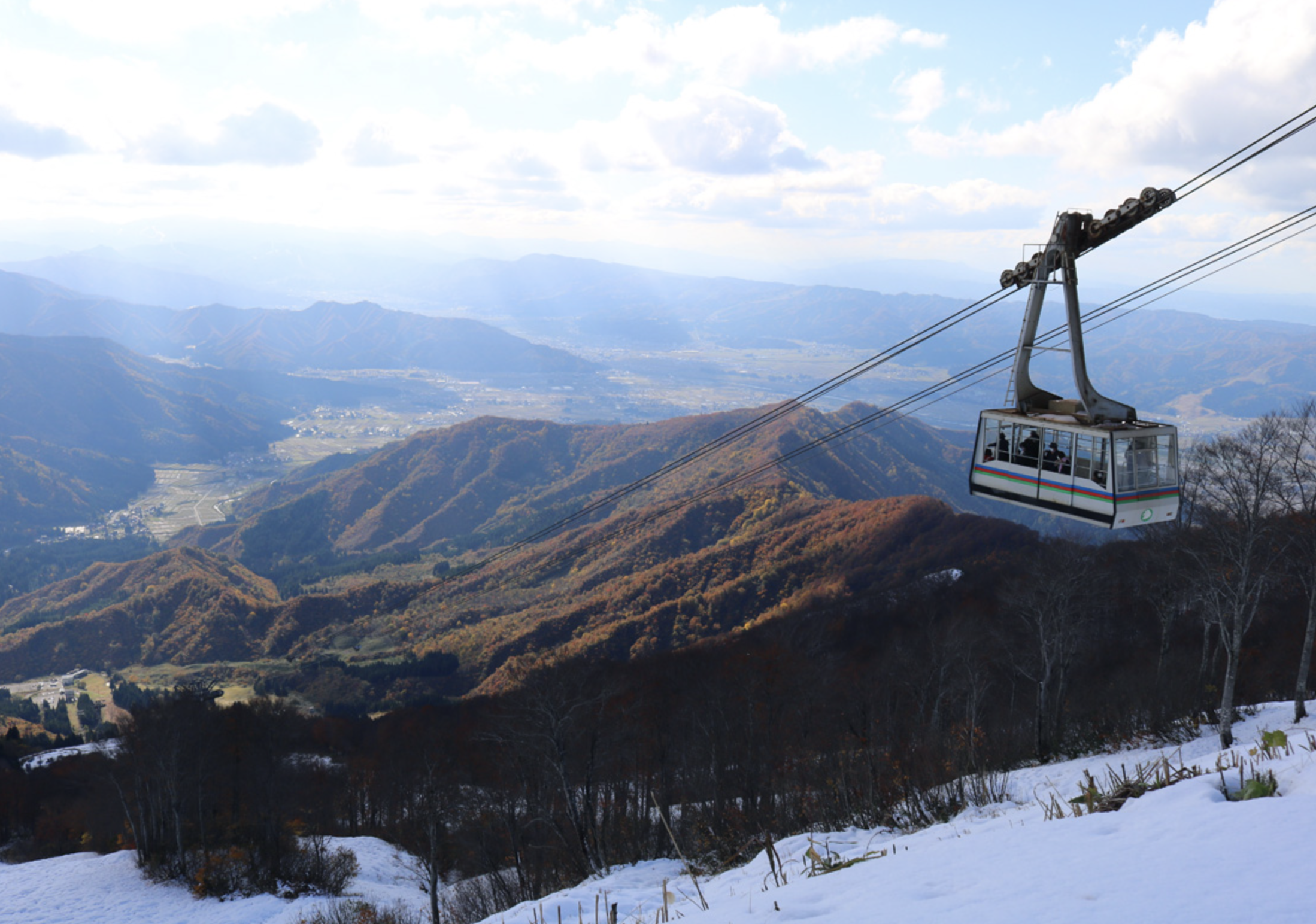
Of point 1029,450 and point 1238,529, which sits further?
point 1238,529

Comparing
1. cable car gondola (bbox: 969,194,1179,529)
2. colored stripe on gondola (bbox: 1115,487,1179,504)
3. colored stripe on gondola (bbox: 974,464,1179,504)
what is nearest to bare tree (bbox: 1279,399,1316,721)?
colored stripe on gondola (bbox: 1115,487,1179,504)

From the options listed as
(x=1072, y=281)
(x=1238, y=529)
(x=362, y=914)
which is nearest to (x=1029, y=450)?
(x=1072, y=281)

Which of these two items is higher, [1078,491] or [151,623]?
[1078,491]

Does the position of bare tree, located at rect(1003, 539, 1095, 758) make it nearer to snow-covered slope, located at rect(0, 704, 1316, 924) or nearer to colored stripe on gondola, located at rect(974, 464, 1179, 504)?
snow-covered slope, located at rect(0, 704, 1316, 924)

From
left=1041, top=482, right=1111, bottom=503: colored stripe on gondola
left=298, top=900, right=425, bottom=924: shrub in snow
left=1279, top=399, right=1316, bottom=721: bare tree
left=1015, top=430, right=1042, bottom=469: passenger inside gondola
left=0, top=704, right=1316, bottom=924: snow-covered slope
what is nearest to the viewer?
left=0, top=704, right=1316, bottom=924: snow-covered slope

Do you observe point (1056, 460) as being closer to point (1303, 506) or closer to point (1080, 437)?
point (1080, 437)

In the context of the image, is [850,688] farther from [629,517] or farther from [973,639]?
[629,517]
